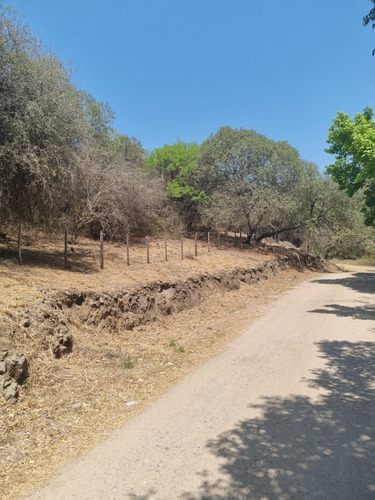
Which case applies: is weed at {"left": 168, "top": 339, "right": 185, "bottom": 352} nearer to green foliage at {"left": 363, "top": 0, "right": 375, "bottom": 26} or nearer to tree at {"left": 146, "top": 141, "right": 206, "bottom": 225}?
green foliage at {"left": 363, "top": 0, "right": 375, "bottom": 26}

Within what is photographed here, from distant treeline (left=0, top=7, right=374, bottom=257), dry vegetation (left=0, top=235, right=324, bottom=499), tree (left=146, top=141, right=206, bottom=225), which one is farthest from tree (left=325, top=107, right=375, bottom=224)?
tree (left=146, top=141, right=206, bottom=225)

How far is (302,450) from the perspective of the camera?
12.3 feet

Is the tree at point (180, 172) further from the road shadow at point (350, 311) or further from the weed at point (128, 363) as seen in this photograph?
the weed at point (128, 363)

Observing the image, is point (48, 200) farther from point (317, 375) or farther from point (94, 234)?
point (94, 234)

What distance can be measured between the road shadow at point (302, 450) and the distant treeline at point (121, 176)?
8245mm

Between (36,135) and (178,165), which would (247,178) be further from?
(36,135)

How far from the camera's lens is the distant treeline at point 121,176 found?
387 inches

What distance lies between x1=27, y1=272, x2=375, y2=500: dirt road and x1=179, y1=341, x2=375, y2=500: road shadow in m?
0.01

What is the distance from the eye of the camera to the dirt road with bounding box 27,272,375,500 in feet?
10.6

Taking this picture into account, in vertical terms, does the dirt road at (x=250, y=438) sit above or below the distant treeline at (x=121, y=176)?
below

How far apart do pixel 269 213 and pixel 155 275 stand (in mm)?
16016

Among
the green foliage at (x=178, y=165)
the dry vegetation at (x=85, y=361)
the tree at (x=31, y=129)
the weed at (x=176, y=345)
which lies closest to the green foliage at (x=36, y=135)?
the tree at (x=31, y=129)

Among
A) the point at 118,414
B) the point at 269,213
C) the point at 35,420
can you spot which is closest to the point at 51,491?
the point at 35,420

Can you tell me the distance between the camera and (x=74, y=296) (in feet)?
26.8
